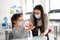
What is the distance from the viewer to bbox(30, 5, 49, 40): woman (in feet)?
3.55

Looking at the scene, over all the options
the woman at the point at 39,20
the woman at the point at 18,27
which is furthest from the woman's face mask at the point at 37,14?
the woman at the point at 18,27

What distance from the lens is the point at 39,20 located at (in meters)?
1.11

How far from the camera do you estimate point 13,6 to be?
105 centimetres

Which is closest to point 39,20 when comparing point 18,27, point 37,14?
A: point 37,14

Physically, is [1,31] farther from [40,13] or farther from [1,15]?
[40,13]

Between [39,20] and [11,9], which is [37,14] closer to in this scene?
[39,20]

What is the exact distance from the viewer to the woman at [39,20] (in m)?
1.08

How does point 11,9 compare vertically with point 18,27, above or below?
above

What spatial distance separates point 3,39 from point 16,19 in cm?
17

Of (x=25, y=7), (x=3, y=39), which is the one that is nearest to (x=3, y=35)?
(x=3, y=39)

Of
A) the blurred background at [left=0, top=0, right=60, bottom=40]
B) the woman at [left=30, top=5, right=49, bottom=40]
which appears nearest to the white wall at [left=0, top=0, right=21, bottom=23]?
the blurred background at [left=0, top=0, right=60, bottom=40]

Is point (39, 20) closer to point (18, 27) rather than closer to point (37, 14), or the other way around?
point (37, 14)

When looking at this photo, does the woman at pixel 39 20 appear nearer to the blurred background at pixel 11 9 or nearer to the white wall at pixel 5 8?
the blurred background at pixel 11 9

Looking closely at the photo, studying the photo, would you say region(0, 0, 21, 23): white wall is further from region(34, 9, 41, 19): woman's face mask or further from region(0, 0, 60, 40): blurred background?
region(34, 9, 41, 19): woman's face mask
